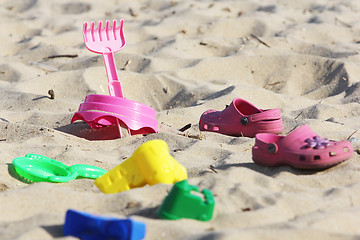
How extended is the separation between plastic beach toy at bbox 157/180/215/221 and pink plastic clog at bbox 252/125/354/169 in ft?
2.12

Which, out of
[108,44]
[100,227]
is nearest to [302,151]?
[100,227]

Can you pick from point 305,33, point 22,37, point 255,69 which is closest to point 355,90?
Answer: point 255,69

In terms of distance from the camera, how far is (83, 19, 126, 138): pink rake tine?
331cm

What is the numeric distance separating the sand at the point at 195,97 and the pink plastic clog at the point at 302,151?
5 cm

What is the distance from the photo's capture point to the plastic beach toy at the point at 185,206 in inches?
68.3

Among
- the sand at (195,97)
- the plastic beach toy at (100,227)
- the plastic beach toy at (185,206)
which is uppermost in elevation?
the plastic beach toy at (100,227)

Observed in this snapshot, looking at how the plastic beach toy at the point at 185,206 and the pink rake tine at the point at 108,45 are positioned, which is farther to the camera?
the pink rake tine at the point at 108,45

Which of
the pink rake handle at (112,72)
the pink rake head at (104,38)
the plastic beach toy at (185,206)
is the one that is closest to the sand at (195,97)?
the plastic beach toy at (185,206)

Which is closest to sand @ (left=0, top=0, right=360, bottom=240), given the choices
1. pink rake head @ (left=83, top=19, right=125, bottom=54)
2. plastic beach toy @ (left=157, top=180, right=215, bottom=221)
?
plastic beach toy @ (left=157, top=180, right=215, bottom=221)

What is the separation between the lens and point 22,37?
221 inches

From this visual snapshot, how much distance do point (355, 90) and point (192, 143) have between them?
5.20 feet

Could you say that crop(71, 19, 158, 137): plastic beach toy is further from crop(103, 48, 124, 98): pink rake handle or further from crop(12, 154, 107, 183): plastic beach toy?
crop(12, 154, 107, 183): plastic beach toy

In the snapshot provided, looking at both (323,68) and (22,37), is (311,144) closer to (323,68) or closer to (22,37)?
(323,68)

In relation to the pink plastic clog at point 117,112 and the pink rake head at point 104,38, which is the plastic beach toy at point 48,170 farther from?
the pink rake head at point 104,38
